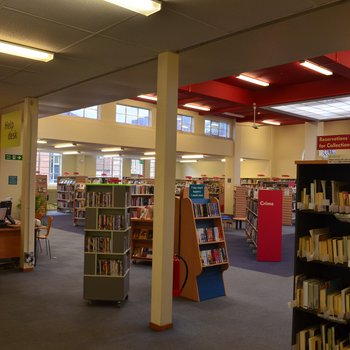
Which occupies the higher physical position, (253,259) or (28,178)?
(28,178)

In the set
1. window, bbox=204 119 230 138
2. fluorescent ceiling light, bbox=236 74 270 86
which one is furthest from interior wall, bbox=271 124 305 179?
fluorescent ceiling light, bbox=236 74 270 86

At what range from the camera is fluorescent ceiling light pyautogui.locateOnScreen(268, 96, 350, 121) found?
1173 centimetres

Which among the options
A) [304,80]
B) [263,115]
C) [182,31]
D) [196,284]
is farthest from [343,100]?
[182,31]

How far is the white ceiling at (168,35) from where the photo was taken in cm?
350

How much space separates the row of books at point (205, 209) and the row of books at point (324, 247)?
2909 mm

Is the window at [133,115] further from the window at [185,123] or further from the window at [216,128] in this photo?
the window at [216,128]

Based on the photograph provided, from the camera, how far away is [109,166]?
25.4m

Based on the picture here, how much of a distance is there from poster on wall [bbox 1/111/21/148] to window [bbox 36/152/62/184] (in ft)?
52.8

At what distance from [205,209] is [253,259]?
3.75 m

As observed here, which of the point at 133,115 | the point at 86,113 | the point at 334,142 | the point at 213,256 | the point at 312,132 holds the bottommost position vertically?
the point at 213,256

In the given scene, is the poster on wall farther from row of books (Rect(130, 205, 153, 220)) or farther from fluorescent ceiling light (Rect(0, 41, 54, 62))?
fluorescent ceiling light (Rect(0, 41, 54, 62))

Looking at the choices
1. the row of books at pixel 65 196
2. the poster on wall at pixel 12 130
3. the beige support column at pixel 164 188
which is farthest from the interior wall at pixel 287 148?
the beige support column at pixel 164 188

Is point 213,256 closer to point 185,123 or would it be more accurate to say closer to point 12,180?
point 12,180

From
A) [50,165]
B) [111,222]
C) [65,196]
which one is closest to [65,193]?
[65,196]
